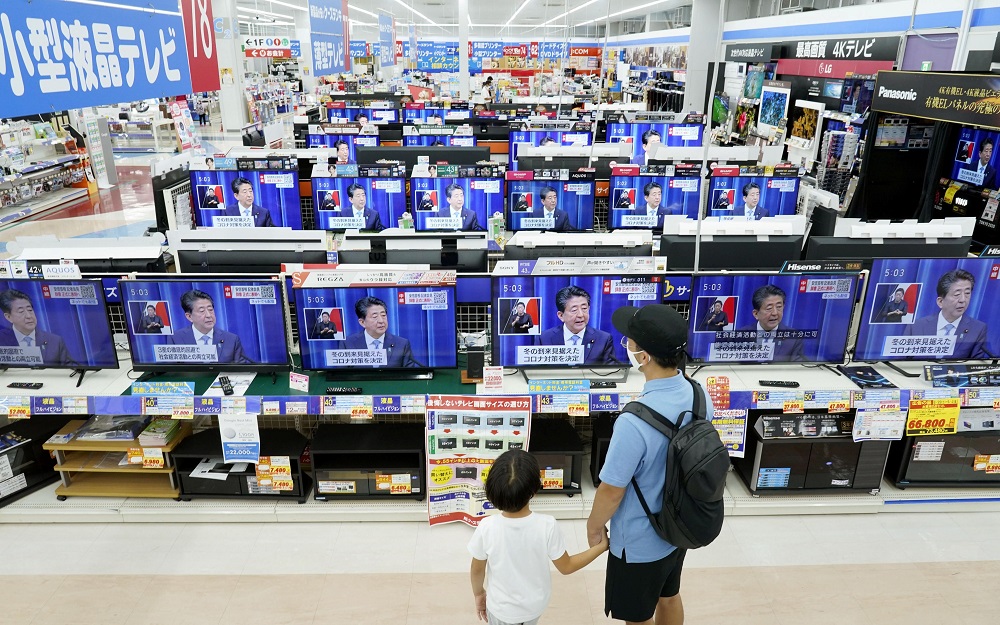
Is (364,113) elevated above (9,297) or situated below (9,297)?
above

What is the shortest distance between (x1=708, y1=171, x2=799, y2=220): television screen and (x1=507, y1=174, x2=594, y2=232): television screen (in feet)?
4.07

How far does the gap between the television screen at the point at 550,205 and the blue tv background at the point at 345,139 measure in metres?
3.79

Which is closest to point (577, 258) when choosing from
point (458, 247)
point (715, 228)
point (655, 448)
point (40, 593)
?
point (458, 247)

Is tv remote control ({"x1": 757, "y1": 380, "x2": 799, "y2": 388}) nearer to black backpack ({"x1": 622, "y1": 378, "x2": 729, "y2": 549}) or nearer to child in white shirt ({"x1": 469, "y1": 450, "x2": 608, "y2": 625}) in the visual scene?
black backpack ({"x1": 622, "y1": 378, "x2": 729, "y2": 549})

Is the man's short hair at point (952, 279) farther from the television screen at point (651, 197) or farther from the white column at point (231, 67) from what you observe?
the white column at point (231, 67)

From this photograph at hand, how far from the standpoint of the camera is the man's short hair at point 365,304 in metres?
3.23

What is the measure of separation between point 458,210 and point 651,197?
1856 mm

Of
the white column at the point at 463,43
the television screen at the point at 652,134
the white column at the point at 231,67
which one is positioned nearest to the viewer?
the television screen at the point at 652,134

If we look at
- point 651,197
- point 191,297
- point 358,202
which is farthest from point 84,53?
point 651,197

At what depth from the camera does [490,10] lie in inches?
1420

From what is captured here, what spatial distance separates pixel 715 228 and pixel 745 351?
2.32 feet

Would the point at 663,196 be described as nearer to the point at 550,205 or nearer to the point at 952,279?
the point at 550,205

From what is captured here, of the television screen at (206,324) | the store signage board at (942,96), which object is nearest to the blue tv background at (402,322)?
the television screen at (206,324)

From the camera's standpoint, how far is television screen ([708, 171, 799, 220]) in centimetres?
647
